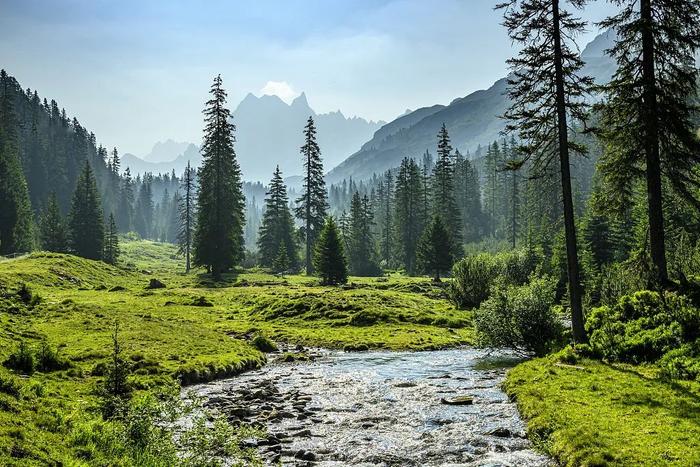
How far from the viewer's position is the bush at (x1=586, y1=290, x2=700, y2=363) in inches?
787

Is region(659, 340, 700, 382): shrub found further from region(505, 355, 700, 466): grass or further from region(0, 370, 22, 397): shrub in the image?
region(0, 370, 22, 397): shrub

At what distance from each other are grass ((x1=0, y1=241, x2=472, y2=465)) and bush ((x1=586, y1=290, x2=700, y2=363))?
1294 centimetres

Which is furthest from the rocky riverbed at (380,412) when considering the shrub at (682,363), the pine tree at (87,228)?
the pine tree at (87,228)

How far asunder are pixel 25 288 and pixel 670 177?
4269 cm

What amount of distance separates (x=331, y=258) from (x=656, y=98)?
4609 centimetres

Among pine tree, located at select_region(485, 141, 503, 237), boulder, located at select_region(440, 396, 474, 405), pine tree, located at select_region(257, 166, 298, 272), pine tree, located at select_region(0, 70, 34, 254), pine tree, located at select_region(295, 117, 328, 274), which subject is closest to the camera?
boulder, located at select_region(440, 396, 474, 405)

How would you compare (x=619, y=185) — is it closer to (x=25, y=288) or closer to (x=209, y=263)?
(x=25, y=288)

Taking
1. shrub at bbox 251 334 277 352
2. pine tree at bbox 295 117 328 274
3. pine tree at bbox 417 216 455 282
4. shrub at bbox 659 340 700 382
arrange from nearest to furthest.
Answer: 1. shrub at bbox 659 340 700 382
2. shrub at bbox 251 334 277 352
3. pine tree at bbox 417 216 455 282
4. pine tree at bbox 295 117 328 274

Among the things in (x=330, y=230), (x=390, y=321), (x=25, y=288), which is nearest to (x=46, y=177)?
(x=330, y=230)

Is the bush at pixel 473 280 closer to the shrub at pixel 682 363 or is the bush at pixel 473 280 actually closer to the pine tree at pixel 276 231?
the shrub at pixel 682 363

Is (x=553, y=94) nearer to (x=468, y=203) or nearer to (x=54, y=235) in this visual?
(x=54, y=235)

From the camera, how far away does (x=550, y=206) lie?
116 m

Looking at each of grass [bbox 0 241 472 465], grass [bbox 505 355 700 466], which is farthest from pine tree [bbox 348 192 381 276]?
grass [bbox 505 355 700 466]

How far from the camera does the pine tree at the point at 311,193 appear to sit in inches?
3637
